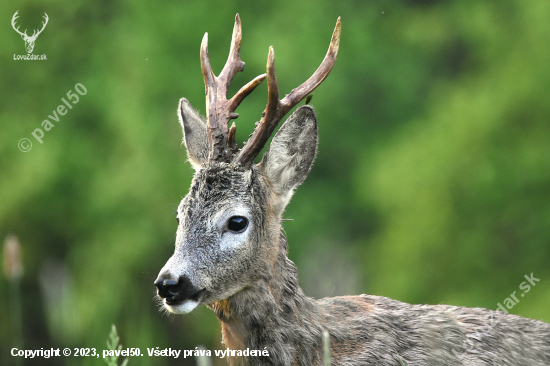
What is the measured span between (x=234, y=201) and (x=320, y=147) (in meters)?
7.90

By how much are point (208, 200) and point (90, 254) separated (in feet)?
25.6

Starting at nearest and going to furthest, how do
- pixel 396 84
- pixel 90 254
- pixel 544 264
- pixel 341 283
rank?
pixel 341 283, pixel 544 264, pixel 90 254, pixel 396 84

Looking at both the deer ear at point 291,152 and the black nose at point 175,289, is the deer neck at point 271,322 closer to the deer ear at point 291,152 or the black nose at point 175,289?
the black nose at point 175,289

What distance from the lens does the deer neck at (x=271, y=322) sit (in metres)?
4.04

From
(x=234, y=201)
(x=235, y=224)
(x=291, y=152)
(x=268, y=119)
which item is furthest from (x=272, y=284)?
(x=268, y=119)

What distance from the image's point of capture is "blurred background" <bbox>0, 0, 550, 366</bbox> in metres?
10.7

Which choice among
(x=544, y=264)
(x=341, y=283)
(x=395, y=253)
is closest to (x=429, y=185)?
(x=395, y=253)

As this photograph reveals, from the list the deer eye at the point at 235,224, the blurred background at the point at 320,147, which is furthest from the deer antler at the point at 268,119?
the blurred background at the point at 320,147

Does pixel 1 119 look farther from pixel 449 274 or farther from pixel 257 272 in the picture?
pixel 257 272

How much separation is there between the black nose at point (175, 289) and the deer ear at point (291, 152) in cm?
90

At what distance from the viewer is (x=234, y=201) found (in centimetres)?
412

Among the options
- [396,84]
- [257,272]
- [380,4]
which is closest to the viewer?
[257,272]

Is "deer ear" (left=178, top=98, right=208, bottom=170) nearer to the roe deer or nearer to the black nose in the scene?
the roe deer

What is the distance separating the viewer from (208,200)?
4.13m
